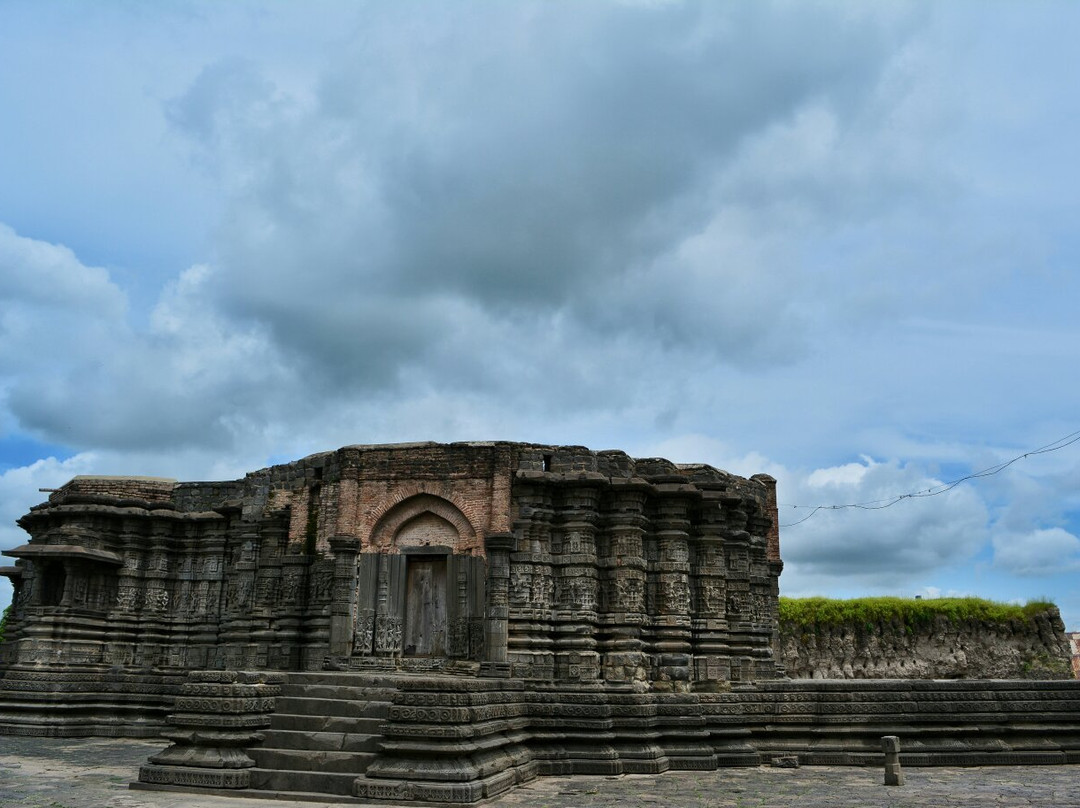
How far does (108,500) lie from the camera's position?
68.5 feet

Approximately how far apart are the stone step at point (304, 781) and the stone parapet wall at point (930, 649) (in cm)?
2429

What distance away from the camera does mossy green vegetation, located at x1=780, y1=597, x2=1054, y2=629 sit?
107ft

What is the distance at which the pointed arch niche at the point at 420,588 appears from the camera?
15.6 meters

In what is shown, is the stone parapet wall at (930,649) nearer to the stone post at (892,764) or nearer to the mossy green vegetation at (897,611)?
the mossy green vegetation at (897,611)

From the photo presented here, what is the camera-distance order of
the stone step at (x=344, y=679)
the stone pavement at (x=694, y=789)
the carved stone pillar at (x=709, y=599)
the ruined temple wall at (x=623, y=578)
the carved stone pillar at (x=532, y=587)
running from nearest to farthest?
1. the stone pavement at (x=694, y=789)
2. the stone step at (x=344, y=679)
3. the carved stone pillar at (x=532, y=587)
4. the ruined temple wall at (x=623, y=578)
5. the carved stone pillar at (x=709, y=599)

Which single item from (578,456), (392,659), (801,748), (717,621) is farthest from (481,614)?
(801,748)

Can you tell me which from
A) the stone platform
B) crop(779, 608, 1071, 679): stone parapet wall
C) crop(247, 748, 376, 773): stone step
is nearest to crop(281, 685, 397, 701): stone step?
the stone platform

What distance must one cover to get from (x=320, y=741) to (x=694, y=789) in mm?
4977

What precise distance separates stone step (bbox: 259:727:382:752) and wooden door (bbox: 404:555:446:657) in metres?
4.00

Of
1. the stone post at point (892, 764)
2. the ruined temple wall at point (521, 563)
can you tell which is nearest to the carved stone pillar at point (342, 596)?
the ruined temple wall at point (521, 563)

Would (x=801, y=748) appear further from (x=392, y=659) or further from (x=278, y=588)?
(x=278, y=588)

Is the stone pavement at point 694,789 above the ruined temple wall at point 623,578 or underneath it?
underneath

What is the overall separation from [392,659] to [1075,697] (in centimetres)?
1194

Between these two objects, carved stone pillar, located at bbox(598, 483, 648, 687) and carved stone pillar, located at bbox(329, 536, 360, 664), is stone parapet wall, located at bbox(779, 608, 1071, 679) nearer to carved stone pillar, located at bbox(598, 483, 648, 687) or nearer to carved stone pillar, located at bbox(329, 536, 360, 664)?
carved stone pillar, located at bbox(598, 483, 648, 687)
